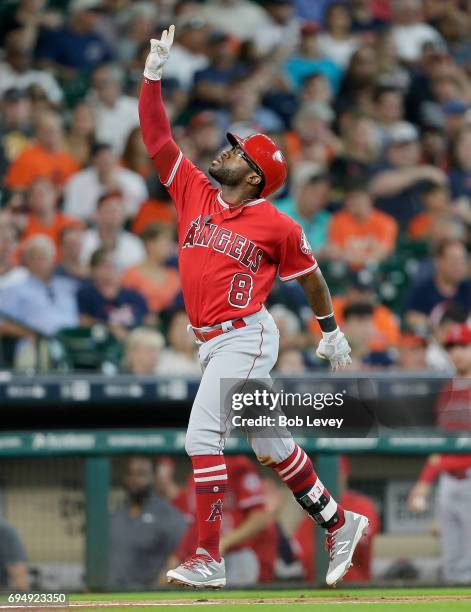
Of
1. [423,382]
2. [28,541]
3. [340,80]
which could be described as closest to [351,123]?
[340,80]

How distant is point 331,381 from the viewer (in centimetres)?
735

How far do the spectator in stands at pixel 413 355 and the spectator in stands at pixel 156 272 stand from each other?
5.26 feet

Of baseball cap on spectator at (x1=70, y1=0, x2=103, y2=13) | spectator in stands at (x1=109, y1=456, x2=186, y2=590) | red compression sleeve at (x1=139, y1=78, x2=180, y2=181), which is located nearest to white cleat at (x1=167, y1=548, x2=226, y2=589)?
red compression sleeve at (x1=139, y1=78, x2=180, y2=181)

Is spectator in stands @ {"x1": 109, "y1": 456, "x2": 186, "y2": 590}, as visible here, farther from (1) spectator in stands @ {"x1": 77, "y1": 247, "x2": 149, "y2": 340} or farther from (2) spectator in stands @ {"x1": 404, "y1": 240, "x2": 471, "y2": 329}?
(2) spectator in stands @ {"x1": 404, "y1": 240, "x2": 471, "y2": 329}

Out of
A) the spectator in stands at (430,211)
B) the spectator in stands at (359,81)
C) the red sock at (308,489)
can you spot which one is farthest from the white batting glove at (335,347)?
the spectator in stands at (359,81)

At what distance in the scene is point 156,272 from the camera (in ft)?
30.1

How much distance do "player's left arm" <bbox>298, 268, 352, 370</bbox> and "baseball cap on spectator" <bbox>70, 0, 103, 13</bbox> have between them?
6.45 meters

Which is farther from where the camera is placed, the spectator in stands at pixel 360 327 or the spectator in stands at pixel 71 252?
the spectator in stands at pixel 71 252

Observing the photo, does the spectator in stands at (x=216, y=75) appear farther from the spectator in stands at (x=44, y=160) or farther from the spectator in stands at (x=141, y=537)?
the spectator in stands at (x=141, y=537)

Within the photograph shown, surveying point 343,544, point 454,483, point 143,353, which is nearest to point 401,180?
point 143,353

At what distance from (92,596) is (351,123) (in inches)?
232

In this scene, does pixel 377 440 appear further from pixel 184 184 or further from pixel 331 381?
pixel 184 184

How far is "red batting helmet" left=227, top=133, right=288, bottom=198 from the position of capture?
5.38 metres

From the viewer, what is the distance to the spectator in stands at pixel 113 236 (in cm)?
924
